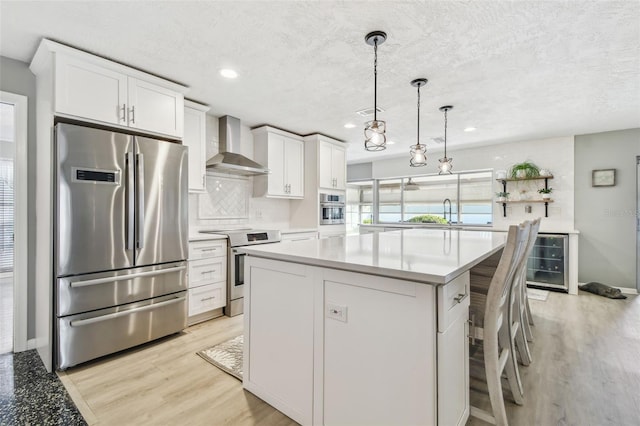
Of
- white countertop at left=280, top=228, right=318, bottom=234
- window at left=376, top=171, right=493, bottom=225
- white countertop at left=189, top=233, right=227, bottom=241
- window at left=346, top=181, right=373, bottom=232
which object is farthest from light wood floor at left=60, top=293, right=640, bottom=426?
window at left=346, top=181, right=373, bottom=232

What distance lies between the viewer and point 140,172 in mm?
2482

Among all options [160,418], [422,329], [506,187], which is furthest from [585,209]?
[160,418]

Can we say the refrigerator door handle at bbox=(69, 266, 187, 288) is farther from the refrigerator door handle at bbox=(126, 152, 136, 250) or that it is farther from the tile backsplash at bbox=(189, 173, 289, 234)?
the tile backsplash at bbox=(189, 173, 289, 234)

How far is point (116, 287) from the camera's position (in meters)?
2.38

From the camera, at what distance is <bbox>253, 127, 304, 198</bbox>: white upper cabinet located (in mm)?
4195

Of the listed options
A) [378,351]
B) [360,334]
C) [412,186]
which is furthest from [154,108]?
[412,186]

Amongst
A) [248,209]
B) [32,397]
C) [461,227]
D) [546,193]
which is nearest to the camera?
[32,397]

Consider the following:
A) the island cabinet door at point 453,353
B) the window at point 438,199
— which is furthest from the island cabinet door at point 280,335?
the window at point 438,199

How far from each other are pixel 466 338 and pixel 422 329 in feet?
1.67

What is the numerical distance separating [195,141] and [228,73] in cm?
99

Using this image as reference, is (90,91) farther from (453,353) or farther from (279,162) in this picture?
(453,353)

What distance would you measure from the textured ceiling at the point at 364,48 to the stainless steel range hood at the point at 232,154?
386 mm

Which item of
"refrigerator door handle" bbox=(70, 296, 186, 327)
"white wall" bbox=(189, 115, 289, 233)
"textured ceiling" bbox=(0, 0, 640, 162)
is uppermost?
"textured ceiling" bbox=(0, 0, 640, 162)

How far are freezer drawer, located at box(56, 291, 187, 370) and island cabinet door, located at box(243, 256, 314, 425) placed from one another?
1.18m
